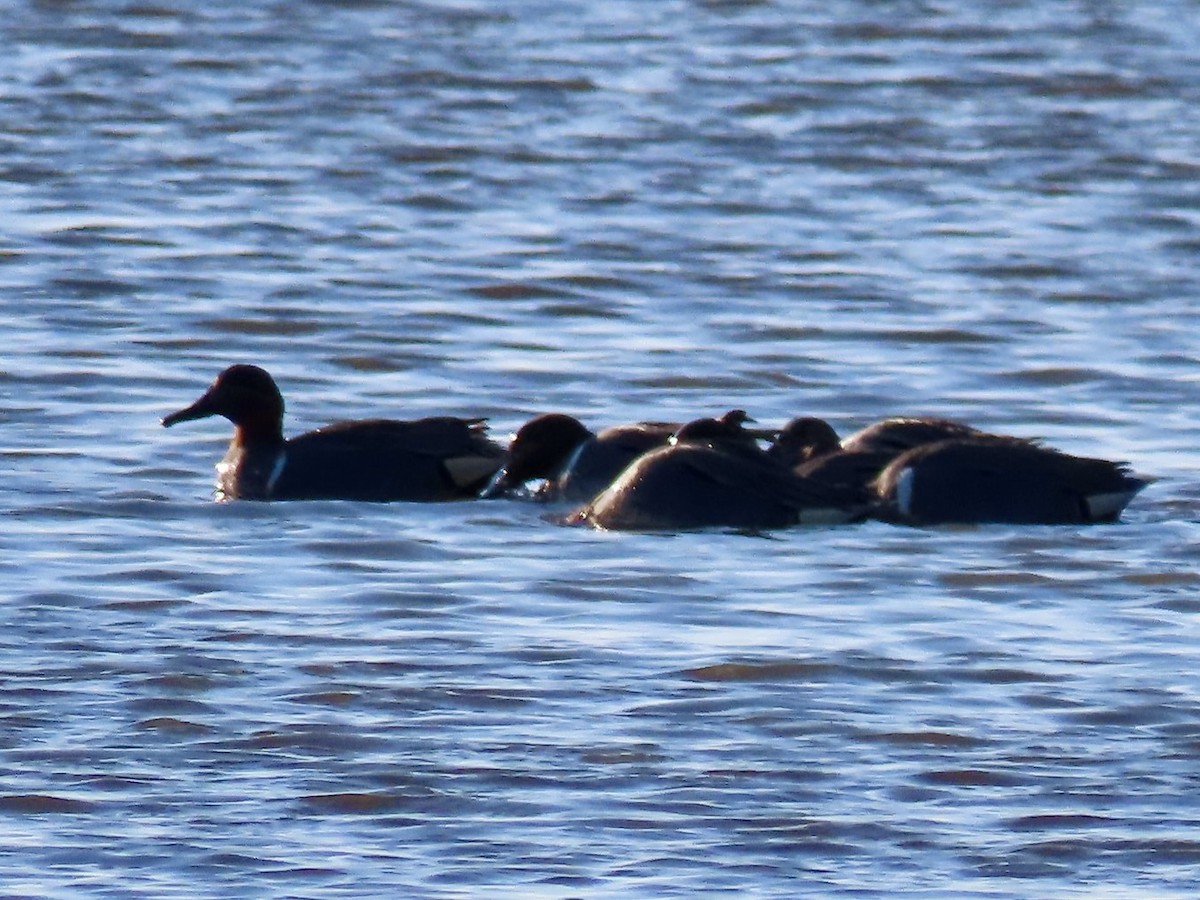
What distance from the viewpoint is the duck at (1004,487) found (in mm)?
10938

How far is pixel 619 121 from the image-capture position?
21828 millimetres

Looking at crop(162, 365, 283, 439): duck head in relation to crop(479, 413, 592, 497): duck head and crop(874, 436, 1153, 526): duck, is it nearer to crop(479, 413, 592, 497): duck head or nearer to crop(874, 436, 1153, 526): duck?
crop(479, 413, 592, 497): duck head

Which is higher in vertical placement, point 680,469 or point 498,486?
point 680,469

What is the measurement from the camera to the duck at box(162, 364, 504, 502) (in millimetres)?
11562

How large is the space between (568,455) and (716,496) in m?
1.01

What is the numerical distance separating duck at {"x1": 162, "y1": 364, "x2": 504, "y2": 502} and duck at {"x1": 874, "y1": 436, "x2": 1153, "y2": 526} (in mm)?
1730

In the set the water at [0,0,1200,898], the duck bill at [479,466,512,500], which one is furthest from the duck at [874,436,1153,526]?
the duck bill at [479,466,512,500]

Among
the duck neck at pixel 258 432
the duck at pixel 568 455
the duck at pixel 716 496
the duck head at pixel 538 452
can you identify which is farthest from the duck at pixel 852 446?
the duck neck at pixel 258 432

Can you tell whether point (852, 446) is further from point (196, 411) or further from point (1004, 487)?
point (196, 411)

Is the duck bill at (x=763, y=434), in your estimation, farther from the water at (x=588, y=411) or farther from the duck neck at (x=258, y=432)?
the duck neck at (x=258, y=432)

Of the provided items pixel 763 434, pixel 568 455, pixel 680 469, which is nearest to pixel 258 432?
pixel 568 455

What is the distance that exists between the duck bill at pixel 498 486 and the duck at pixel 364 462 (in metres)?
0.06

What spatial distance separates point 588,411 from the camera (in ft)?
43.4

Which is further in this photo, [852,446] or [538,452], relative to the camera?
[538,452]
